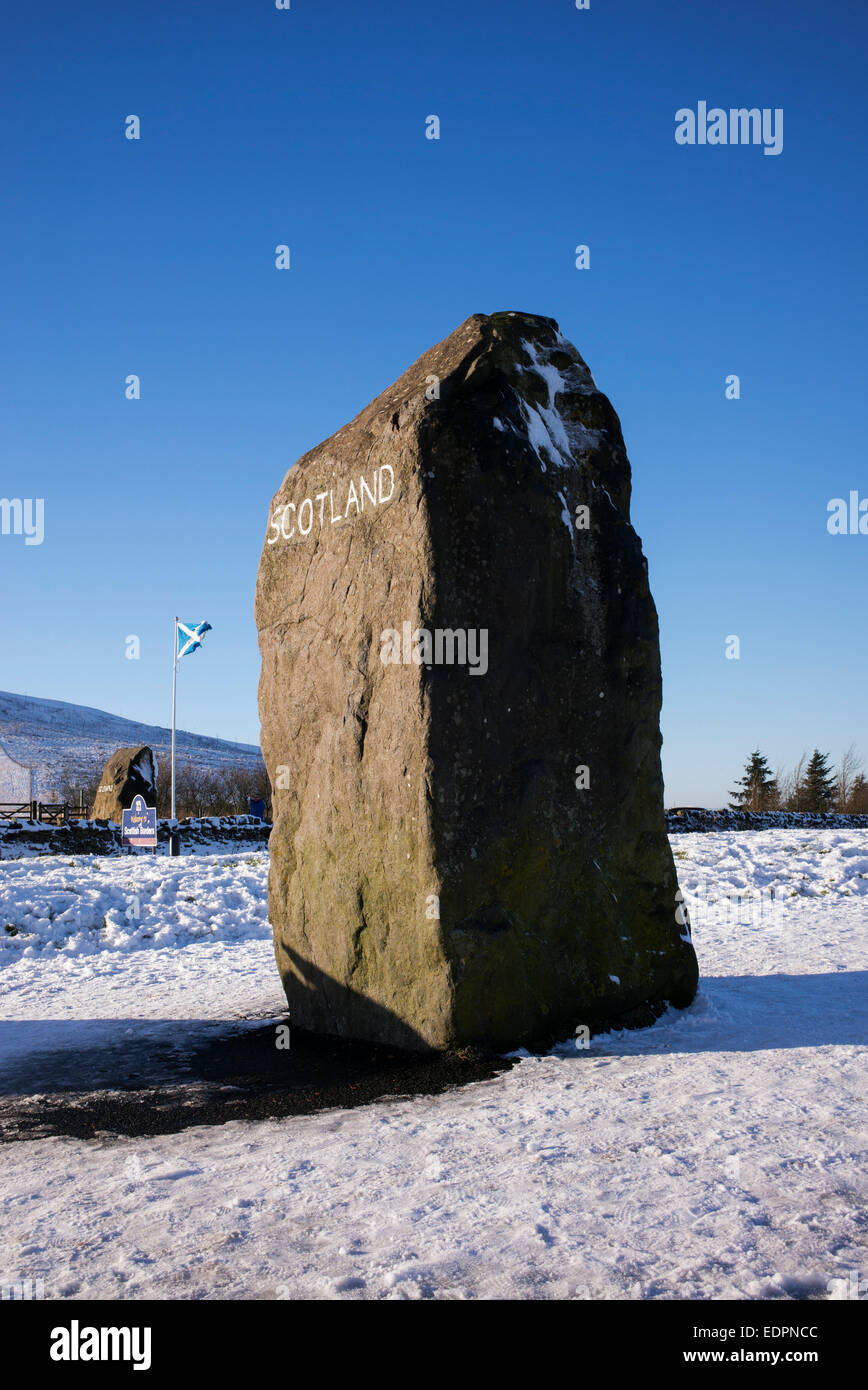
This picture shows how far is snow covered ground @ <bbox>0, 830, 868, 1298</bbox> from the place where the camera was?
2938 mm

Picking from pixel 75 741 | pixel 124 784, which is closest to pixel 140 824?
pixel 124 784

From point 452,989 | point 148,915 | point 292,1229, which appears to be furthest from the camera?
point 148,915

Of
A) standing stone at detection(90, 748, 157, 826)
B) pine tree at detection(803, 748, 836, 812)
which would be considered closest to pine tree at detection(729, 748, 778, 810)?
pine tree at detection(803, 748, 836, 812)

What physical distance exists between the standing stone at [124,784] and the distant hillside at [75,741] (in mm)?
44257

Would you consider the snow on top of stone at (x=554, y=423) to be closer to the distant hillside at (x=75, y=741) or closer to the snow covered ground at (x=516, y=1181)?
the snow covered ground at (x=516, y=1181)

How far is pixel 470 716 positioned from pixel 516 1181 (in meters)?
2.43

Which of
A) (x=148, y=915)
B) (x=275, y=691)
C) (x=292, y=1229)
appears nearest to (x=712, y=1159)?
(x=292, y=1229)

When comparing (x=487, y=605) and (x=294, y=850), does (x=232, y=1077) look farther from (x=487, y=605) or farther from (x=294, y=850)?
(x=487, y=605)

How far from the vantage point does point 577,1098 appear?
4.65m

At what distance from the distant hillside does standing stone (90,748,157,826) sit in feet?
145

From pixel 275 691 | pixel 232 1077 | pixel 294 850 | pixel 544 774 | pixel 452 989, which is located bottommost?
pixel 232 1077

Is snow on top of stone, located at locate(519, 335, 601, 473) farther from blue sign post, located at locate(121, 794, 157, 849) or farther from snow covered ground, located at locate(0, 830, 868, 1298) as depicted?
blue sign post, located at locate(121, 794, 157, 849)
